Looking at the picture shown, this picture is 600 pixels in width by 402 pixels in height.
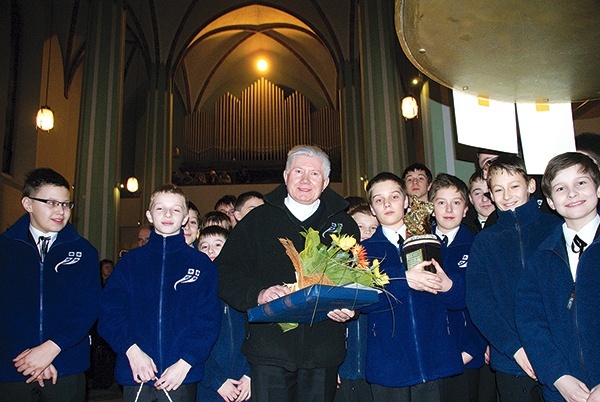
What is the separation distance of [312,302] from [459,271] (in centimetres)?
135

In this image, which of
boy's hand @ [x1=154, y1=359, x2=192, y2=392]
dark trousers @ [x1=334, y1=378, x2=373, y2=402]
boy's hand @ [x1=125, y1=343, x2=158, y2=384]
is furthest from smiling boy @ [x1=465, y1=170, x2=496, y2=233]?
boy's hand @ [x1=125, y1=343, x2=158, y2=384]

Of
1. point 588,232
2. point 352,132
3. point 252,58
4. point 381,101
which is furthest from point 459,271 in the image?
point 252,58

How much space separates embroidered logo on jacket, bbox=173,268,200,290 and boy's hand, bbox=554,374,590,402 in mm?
1704

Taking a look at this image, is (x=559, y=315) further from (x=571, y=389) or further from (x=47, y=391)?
(x=47, y=391)

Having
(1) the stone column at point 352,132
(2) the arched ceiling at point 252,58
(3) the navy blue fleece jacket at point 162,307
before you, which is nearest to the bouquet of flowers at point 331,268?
(3) the navy blue fleece jacket at point 162,307

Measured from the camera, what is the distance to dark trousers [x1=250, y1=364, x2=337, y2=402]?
2.19m

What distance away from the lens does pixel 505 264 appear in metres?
2.47

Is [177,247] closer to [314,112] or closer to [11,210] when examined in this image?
[11,210]

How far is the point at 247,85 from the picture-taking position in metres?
19.0

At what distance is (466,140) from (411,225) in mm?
521

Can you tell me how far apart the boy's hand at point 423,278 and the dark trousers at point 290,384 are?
0.56 metres

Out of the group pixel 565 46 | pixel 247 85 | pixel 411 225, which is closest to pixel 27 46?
pixel 247 85

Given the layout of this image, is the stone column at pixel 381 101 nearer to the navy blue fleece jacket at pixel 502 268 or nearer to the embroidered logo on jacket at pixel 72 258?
the navy blue fleece jacket at pixel 502 268

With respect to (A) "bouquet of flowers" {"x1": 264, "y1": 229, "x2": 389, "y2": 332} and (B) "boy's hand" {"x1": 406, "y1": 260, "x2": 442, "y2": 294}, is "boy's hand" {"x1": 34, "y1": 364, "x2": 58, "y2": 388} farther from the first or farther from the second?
(B) "boy's hand" {"x1": 406, "y1": 260, "x2": 442, "y2": 294}
